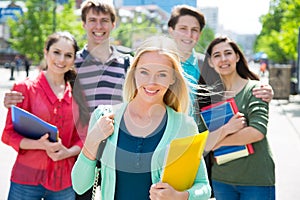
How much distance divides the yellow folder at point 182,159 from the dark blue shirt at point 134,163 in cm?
10

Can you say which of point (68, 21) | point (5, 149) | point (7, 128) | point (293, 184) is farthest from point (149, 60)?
point (68, 21)

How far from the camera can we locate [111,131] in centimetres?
182

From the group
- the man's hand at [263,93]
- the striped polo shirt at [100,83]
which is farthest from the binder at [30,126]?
the man's hand at [263,93]

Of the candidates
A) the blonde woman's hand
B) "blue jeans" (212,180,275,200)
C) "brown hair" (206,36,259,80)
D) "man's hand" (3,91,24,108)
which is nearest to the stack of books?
"blue jeans" (212,180,275,200)

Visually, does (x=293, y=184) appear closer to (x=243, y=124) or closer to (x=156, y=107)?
(x=243, y=124)

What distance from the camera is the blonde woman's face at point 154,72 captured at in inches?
66.7

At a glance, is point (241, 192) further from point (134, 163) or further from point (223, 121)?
point (134, 163)

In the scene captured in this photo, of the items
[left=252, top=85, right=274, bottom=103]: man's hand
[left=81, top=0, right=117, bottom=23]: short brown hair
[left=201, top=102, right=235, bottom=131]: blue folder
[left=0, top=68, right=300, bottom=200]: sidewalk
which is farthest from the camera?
[left=0, top=68, right=300, bottom=200]: sidewalk

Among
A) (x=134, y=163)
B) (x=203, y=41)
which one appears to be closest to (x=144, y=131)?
(x=134, y=163)

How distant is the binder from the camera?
264cm

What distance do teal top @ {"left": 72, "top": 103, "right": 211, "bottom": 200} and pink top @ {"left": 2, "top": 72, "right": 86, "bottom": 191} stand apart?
3.21 feet

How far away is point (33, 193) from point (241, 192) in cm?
120

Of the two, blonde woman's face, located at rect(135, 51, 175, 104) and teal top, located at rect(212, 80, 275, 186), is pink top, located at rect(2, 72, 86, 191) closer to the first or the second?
teal top, located at rect(212, 80, 275, 186)

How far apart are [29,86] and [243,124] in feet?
4.04
